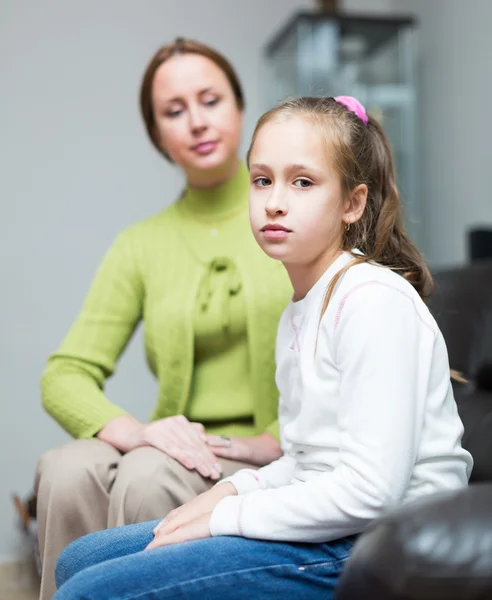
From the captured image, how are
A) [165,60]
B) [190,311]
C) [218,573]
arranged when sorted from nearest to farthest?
[218,573], [190,311], [165,60]

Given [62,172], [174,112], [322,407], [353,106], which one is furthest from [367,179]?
[62,172]

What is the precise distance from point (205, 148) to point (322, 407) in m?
0.74

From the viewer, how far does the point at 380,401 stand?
95cm

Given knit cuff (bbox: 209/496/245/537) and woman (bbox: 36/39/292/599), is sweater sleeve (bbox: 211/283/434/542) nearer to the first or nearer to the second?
knit cuff (bbox: 209/496/245/537)

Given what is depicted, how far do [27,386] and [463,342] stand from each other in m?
2.08

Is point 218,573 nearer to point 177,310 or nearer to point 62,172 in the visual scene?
point 177,310

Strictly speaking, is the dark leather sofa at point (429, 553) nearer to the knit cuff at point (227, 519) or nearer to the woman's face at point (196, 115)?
the knit cuff at point (227, 519)

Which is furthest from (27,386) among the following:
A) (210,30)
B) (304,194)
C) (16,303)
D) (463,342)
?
(304,194)

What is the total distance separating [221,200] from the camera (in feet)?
5.62

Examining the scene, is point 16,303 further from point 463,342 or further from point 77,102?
point 463,342

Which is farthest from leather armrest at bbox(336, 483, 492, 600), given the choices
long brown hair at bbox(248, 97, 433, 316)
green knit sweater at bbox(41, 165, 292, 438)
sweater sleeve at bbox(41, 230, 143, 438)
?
sweater sleeve at bbox(41, 230, 143, 438)

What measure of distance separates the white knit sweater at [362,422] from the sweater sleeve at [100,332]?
0.61 metres

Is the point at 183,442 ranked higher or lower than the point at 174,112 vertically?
lower

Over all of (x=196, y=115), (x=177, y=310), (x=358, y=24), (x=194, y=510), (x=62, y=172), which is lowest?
(x=194, y=510)
